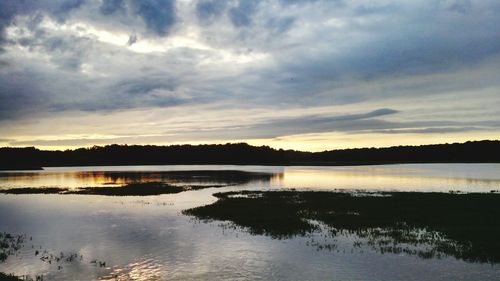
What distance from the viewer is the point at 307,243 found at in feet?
84.1

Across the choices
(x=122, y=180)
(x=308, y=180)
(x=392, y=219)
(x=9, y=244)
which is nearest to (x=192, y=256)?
(x=9, y=244)

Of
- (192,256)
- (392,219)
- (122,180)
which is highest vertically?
(122,180)

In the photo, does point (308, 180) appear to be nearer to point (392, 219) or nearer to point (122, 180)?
point (122, 180)

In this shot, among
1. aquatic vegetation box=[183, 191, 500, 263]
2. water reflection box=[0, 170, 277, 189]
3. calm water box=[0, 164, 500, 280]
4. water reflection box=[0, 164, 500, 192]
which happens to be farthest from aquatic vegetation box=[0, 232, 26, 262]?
water reflection box=[0, 164, 500, 192]

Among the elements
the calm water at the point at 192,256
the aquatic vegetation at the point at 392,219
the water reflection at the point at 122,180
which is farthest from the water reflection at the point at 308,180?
the calm water at the point at 192,256

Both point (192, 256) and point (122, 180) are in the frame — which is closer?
point (192, 256)

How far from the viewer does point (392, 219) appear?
3394 centimetres

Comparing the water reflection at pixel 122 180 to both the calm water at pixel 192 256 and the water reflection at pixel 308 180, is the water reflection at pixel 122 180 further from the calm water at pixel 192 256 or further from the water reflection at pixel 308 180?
the calm water at pixel 192 256

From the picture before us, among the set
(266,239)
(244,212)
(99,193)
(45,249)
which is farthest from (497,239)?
(99,193)

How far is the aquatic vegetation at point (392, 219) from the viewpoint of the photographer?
24094 mm

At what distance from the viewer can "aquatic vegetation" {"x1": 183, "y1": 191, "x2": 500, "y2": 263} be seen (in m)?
24.1

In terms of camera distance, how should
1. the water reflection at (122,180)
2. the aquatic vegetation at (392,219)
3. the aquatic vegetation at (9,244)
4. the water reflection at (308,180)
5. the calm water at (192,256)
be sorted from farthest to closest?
the water reflection at (122,180)
the water reflection at (308,180)
the aquatic vegetation at (392,219)
the aquatic vegetation at (9,244)
the calm water at (192,256)

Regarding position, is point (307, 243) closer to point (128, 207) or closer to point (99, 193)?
point (128, 207)

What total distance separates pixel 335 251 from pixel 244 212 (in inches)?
668
